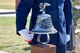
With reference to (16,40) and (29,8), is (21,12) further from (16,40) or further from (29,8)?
(16,40)

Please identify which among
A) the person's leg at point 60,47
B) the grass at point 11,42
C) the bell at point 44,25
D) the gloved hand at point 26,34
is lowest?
the grass at point 11,42

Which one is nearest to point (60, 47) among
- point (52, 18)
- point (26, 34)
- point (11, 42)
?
point (52, 18)

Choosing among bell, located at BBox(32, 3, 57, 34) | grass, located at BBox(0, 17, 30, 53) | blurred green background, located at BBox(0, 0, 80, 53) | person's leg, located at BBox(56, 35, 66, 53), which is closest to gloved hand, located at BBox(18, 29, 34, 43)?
bell, located at BBox(32, 3, 57, 34)

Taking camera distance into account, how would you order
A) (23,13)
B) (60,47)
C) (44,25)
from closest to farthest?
(44,25) < (23,13) < (60,47)

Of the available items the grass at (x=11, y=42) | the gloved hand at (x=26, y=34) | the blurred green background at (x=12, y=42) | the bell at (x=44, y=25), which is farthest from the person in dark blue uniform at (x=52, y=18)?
the grass at (x=11, y=42)

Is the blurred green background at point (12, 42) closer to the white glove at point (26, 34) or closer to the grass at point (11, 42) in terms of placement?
the grass at point (11, 42)

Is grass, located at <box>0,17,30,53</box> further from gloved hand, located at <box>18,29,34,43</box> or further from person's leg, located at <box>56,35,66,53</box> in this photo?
gloved hand, located at <box>18,29,34,43</box>

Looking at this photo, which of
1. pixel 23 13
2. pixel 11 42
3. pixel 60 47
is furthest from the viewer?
pixel 11 42

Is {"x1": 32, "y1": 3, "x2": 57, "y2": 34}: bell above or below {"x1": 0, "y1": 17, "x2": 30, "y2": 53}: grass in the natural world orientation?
above

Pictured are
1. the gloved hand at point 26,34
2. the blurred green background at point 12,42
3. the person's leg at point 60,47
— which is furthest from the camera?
the blurred green background at point 12,42

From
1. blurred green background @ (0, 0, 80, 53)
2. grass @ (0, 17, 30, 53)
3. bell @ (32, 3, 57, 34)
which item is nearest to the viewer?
bell @ (32, 3, 57, 34)

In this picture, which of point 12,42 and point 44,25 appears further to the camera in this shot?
point 12,42

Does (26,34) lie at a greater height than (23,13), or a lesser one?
lesser

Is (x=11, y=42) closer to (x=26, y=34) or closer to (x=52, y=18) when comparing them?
(x=52, y=18)
